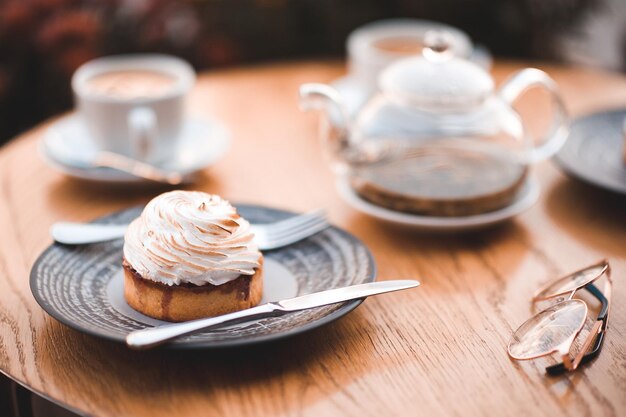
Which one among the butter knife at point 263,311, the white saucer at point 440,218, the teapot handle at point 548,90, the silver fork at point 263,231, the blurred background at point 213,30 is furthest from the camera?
the blurred background at point 213,30

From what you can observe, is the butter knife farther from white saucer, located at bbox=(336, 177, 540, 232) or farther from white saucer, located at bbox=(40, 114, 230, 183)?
white saucer, located at bbox=(40, 114, 230, 183)

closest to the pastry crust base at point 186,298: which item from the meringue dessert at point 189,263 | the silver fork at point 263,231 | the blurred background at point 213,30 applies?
the meringue dessert at point 189,263

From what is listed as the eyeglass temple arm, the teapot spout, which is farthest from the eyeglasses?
the teapot spout

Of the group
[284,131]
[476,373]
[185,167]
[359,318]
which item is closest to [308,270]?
[359,318]

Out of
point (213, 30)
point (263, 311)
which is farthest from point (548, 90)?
point (213, 30)

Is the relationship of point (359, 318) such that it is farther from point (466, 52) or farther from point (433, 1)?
point (433, 1)

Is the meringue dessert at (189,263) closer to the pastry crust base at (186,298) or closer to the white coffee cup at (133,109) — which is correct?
the pastry crust base at (186,298)
